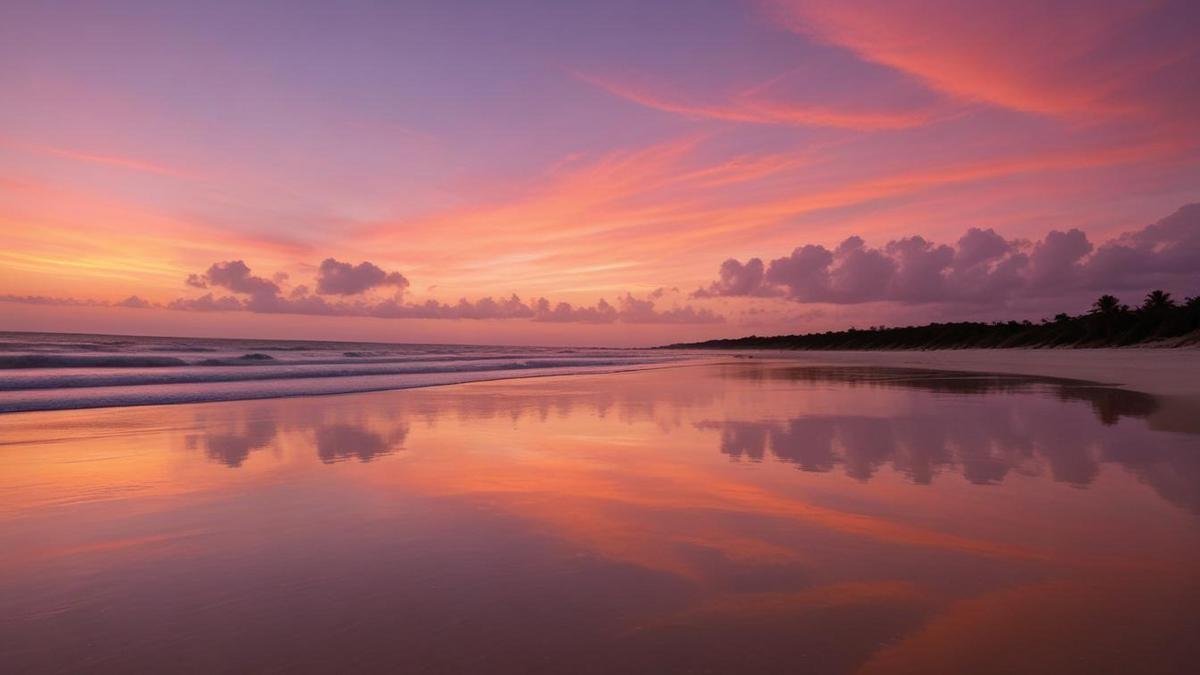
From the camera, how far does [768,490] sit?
628 cm

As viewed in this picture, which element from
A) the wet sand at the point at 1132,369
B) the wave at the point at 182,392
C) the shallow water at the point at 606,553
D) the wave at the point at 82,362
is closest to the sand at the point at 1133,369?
the wet sand at the point at 1132,369

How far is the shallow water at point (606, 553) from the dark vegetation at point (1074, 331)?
147 feet

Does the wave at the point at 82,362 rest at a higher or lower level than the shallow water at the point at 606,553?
higher

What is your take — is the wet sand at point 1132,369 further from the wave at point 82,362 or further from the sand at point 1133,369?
the wave at point 82,362

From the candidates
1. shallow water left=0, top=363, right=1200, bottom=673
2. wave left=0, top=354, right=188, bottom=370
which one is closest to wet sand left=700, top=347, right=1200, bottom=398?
shallow water left=0, top=363, right=1200, bottom=673

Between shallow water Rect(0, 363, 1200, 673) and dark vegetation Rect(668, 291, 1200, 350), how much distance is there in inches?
1764

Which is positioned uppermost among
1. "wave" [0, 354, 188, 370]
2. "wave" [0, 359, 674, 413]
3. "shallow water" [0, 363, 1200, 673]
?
"wave" [0, 354, 188, 370]

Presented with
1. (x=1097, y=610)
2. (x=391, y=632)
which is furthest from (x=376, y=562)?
(x=1097, y=610)

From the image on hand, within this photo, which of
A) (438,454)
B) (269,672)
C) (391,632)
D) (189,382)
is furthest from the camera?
(189,382)

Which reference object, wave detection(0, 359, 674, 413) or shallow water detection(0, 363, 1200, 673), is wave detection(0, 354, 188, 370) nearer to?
wave detection(0, 359, 674, 413)

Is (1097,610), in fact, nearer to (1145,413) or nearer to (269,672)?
(269,672)

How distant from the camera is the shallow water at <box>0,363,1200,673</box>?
3.07 meters

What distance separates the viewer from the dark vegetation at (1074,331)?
137 ft

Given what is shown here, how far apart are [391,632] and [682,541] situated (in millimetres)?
2313
